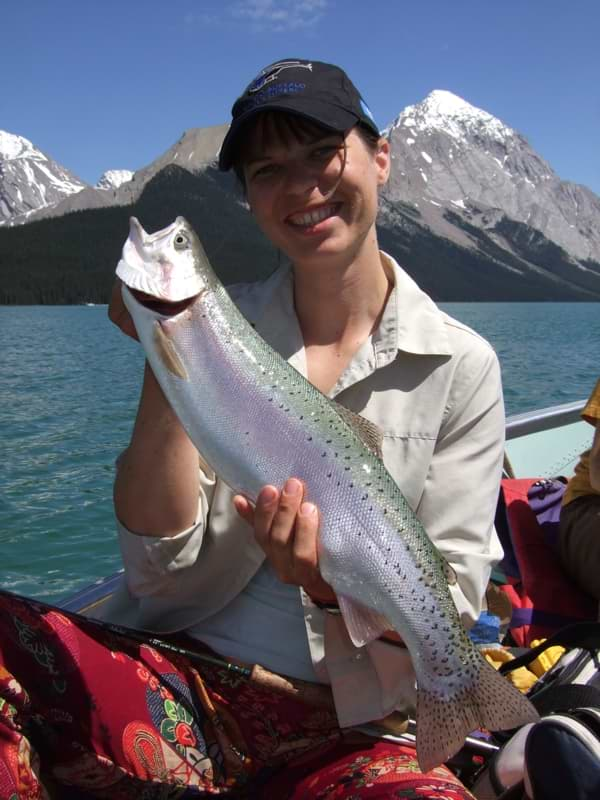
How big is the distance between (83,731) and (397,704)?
1.14m

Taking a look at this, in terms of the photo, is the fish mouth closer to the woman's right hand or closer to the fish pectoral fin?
the woman's right hand

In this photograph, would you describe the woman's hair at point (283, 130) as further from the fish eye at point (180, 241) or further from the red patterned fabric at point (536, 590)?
the red patterned fabric at point (536, 590)

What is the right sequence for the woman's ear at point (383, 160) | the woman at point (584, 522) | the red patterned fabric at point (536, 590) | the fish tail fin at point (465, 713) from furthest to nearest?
the red patterned fabric at point (536, 590) < the woman at point (584, 522) < the woman's ear at point (383, 160) < the fish tail fin at point (465, 713)

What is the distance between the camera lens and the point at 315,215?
2945 mm

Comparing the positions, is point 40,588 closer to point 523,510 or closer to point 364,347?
point 523,510

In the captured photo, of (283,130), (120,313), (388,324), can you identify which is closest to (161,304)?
(120,313)

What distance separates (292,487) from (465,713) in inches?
37.2

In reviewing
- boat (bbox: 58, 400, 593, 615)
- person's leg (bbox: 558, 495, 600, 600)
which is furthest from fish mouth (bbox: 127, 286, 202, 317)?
boat (bbox: 58, 400, 593, 615)

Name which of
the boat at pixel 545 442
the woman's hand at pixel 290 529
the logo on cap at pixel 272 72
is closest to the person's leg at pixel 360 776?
the woman's hand at pixel 290 529

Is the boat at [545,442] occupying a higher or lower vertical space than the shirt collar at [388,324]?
lower

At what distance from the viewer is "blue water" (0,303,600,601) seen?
11447 millimetres

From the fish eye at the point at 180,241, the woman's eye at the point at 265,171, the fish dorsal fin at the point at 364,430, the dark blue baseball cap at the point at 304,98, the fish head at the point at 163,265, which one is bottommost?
the fish dorsal fin at the point at 364,430

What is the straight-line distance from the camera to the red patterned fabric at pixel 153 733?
246cm

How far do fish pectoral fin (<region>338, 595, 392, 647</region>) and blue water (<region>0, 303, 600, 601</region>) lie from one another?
28.1 ft
